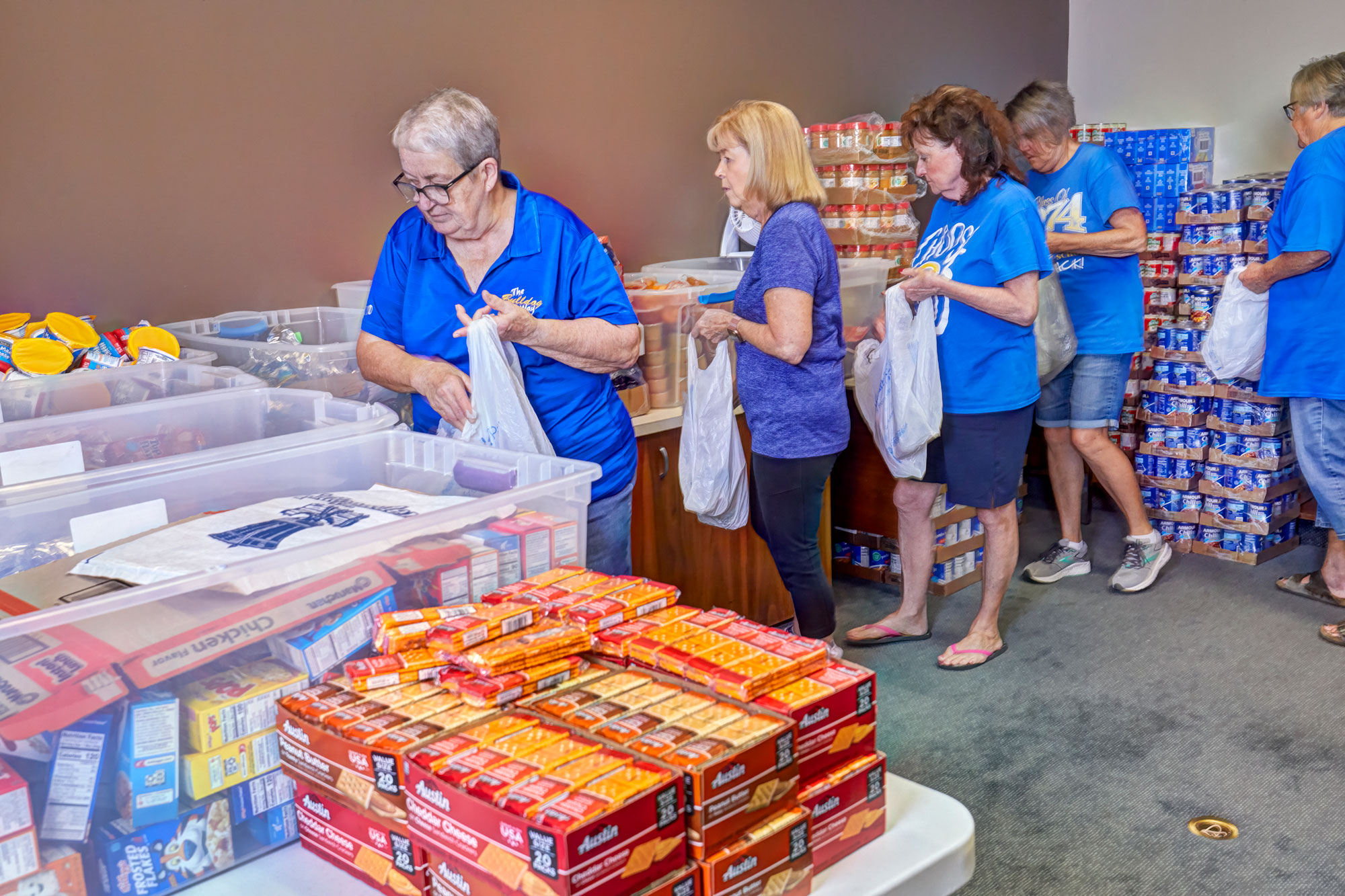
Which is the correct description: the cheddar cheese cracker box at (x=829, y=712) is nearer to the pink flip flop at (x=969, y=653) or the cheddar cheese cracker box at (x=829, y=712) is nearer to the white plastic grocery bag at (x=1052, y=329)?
the pink flip flop at (x=969, y=653)

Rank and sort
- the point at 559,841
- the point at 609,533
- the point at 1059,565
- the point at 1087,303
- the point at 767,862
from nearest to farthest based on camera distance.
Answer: the point at 559,841
the point at 767,862
the point at 609,533
the point at 1087,303
the point at 1059,565

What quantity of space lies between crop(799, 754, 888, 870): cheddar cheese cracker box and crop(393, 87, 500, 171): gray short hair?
134 centimetres

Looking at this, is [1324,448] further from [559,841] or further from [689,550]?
[559,841]

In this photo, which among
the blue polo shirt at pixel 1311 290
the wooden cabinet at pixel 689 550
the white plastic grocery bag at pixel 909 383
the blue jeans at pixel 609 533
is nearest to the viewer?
the blue jeans at pixel 609 533

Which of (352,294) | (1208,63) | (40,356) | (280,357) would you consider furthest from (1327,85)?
(40,356)

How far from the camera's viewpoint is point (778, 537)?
2.79 meters

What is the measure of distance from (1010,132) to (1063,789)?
5.53 feet

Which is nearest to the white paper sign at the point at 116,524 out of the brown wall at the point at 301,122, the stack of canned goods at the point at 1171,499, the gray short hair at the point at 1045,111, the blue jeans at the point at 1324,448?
the brown wall at the point at 301,122

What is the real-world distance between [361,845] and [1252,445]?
3.96 m

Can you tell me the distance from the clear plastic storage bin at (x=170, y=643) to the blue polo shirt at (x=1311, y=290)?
2847 mm

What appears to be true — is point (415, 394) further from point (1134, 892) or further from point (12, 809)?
point (1134, 892)

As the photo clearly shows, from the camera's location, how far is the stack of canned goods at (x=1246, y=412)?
158 inches

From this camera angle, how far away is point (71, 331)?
2205 mm

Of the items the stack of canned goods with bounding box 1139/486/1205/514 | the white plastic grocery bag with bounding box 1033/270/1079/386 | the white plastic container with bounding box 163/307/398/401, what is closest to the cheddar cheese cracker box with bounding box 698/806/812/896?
the white plastic container with bounding box 163/307/398/401
